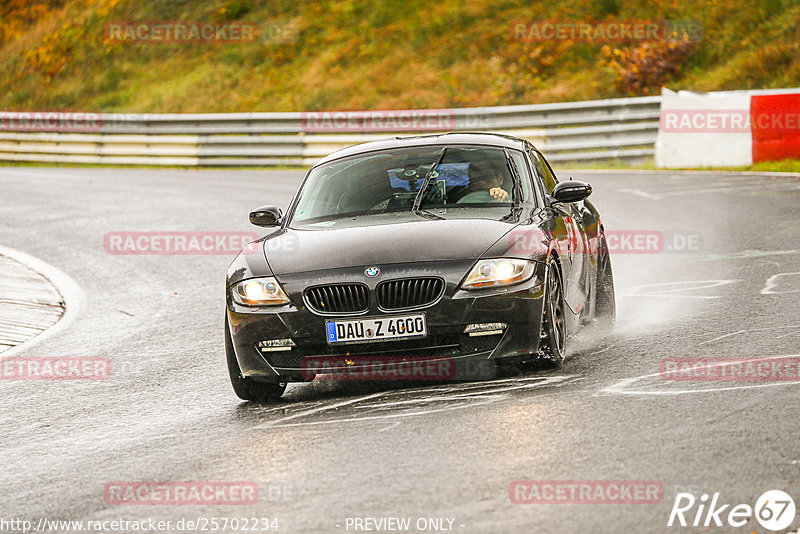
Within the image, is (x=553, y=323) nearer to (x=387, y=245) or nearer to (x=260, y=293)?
(x=387, y=245)

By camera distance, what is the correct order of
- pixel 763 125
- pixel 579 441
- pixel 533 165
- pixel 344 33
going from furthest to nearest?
pixel 344 33 < pixel 763 125 < pixel 533 165 < pixel 579 441

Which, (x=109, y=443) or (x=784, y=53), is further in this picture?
(x=784, y=53)

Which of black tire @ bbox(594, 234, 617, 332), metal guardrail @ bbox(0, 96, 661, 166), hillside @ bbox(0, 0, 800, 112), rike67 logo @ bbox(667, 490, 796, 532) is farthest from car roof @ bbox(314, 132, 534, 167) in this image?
hillside @ bbox(0, 0, 800, 112)

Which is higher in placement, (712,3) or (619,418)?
(712,3)

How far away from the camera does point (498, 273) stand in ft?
23.5

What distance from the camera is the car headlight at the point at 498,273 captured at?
7.10 metres

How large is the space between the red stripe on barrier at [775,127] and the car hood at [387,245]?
1382 cm

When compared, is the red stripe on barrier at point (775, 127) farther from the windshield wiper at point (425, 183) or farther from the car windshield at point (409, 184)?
the windshield wiper at point (425, 183)

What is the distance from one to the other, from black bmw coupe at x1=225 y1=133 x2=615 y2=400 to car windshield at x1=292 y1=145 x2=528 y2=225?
4cm

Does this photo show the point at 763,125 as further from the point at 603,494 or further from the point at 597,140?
the point at 603,494

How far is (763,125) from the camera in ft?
68.5

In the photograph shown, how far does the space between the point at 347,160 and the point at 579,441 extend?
3.71 meters

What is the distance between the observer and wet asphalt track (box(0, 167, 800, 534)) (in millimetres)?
5156

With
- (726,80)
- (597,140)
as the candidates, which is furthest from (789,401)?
(726,80)
